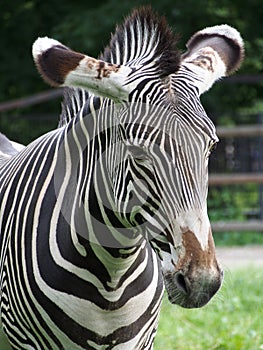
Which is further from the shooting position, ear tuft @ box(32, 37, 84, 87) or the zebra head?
ear tuft @ box(32, 37, 84, 87)

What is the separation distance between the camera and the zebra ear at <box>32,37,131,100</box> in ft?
9.81

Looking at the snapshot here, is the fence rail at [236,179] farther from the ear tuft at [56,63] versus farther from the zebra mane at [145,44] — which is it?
the ear tuft at [56,63]

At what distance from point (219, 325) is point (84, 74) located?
3551 millimetres

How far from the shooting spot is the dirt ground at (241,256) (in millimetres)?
9481

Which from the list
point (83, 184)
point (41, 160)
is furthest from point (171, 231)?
point (41, 160)

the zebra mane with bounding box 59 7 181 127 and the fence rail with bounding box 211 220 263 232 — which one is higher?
the zebra mane with bounding box 59 7 181 127

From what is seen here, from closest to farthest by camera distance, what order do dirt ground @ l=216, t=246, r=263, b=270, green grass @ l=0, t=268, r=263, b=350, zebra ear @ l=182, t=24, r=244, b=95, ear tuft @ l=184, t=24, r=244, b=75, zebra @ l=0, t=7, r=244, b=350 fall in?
zebra @ l=0, t=7, r=244, b=350 → zebra ear @ l=182, t=24, r=244, b=95 → ear tuft @ l=184, t=24, r=244, b=75 → green grass @ l=0, t=268, r=263, b=350 → dirt ground @ l=216, t=246, r=263, b=270

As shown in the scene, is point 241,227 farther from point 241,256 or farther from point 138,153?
point 138,153

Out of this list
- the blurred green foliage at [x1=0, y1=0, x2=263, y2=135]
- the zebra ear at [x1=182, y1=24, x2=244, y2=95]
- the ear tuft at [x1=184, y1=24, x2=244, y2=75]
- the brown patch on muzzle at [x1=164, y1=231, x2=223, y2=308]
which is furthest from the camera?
the blurred green foliage at [x1=0, y1=0, x2=263, y2=135]

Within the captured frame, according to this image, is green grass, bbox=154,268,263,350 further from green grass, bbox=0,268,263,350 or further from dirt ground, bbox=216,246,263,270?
dirt ground, bbox=216,246,263,270

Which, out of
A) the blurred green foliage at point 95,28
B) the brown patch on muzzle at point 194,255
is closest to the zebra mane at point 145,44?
the brown patch on muzzle at point 194,255

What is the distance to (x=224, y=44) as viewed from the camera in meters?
3.60

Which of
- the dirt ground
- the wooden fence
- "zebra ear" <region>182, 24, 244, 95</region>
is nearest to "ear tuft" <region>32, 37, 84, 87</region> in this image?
"zebra ear" <region>182, 24, 244, 95</region>

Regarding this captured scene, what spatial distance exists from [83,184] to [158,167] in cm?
54
